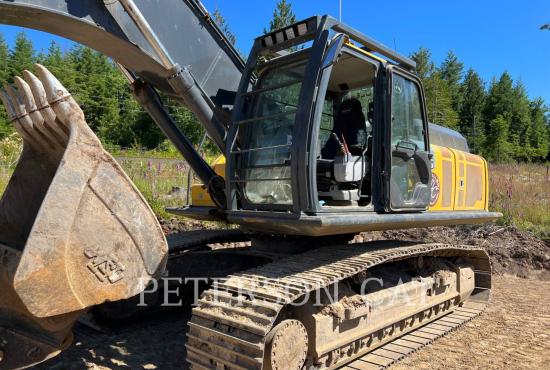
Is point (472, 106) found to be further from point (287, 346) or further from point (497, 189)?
point (287, 346)

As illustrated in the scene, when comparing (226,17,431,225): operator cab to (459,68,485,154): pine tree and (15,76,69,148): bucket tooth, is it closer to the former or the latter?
(15,76,69,148): bucket tooth

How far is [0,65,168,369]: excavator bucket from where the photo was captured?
7.81 feet

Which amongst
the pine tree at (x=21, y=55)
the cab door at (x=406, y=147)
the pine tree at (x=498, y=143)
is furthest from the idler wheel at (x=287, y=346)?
the pine tree at (x=21, y=55)

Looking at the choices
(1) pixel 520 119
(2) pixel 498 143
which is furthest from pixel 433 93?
(1) pixel 520 119

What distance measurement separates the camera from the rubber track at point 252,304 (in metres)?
2.69

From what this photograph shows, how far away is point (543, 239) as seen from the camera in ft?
29.8

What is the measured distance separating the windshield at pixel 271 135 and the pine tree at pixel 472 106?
153 ft

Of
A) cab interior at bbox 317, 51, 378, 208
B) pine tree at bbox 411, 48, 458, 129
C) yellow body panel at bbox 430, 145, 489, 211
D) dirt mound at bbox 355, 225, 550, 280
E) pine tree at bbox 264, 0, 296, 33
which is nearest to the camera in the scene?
cab interior at bbox 317, 51, 378, 208

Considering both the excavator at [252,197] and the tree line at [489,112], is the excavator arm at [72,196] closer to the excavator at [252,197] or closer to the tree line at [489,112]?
the excavator at [252,197]

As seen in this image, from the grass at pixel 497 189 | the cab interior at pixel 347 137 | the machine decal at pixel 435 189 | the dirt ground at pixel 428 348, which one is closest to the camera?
the dirt ground at pixel 428 348

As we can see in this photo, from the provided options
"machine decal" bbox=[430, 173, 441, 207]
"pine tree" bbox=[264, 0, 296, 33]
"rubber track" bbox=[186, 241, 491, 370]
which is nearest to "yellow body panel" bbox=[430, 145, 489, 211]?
"machine decal" bbox=[430, 173, 441, 207]

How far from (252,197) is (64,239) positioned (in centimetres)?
151

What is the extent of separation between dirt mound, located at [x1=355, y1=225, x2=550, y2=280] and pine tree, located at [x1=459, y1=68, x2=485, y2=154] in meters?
40.4

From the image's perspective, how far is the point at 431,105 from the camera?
37.8 metres
